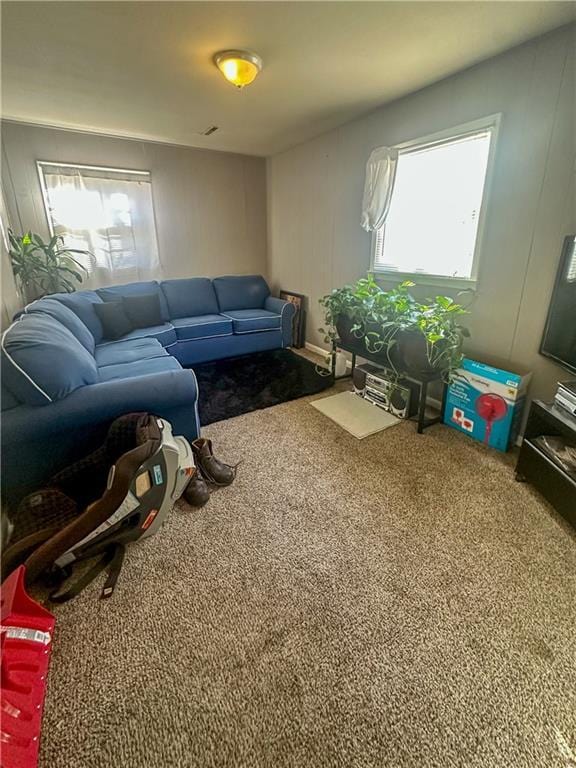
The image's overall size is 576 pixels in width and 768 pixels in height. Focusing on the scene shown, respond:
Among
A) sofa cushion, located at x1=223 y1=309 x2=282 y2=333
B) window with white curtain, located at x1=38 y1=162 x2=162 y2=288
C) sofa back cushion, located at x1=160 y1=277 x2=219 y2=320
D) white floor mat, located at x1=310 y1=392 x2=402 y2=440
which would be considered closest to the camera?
white floor mat, located at x1=310 y1=392 x2=402 y2=440

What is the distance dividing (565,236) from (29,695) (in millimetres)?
2966

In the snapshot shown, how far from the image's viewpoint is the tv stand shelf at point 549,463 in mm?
1591

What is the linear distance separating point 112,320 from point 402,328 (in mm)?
2675

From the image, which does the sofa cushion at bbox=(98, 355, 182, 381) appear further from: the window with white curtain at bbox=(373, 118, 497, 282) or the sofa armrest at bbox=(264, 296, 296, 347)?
the window with white curtain at bbox=(373, 118, 497, 282)

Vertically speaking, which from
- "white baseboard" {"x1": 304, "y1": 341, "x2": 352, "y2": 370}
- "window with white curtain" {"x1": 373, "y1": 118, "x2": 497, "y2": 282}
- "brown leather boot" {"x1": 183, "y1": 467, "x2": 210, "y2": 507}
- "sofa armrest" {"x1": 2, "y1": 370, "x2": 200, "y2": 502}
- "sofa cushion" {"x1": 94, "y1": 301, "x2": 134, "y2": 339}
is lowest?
"brown leather boot" {"x1": 183, "y1": 467, "x2": 210, "y2": 507}

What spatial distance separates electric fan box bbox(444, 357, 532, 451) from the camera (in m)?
2.10

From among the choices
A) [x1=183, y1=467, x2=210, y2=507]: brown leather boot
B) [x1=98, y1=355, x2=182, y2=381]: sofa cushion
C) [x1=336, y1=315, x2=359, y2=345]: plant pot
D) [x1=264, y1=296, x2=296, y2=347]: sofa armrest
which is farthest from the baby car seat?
[x1=264, y1=296, x2=296, y2=347]: sofa armrest

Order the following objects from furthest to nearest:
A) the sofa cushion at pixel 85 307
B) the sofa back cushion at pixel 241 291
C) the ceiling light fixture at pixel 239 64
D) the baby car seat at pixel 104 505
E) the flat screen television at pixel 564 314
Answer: the sofa back cushion at pixel 241 291 → the sofa cushion at pixel 85 307 → the ceiling light fixture at pixel 239 64 → the flat screen television at pixel 564 314 → the baby car seat at pixel 104 505

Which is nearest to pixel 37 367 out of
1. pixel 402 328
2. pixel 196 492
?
pixel 196 492

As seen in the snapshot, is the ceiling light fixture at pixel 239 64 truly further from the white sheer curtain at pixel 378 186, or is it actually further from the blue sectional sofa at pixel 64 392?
the blue sectional sofa at pixel 64 392

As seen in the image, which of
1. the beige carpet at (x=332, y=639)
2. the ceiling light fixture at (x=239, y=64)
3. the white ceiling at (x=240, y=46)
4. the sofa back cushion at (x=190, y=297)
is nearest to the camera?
the beige carpet at (x=332, y=639)

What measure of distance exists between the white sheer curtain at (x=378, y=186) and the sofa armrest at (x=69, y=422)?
2.19 meters

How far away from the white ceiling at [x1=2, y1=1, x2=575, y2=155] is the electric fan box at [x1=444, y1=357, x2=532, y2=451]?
1797 mm

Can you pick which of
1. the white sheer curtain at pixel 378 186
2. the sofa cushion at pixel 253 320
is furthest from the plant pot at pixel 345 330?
the sofa cushion at pixel 253 320
